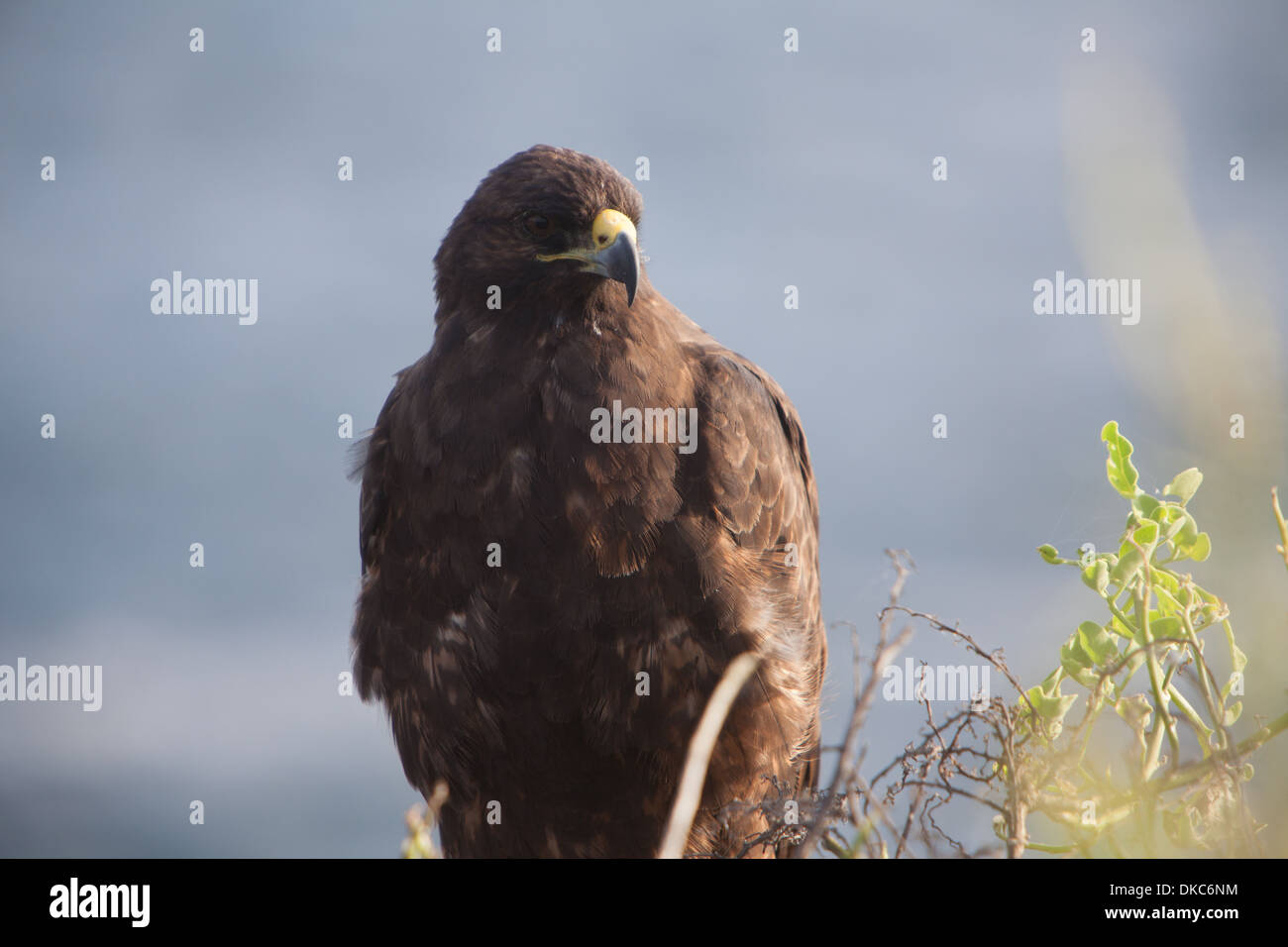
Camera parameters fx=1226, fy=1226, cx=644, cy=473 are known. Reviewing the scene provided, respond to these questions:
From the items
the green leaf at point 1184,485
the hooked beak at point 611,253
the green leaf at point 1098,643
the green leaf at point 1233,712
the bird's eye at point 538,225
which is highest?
the bird's eye at point 538,225

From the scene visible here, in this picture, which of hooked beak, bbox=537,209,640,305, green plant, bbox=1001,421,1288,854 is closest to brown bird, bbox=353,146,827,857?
hooked beak, bbox=537,209,640,305

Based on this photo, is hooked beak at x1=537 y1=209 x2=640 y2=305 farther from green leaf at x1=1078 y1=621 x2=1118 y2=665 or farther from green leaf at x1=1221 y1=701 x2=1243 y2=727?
green leaf at x1=1221 y1=701 x2=1243 y2=727

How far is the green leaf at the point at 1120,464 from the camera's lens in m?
2.55

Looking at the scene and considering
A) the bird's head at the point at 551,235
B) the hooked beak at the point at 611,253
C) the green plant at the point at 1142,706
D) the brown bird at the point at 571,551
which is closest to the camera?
the green plant at the point at 1142,706

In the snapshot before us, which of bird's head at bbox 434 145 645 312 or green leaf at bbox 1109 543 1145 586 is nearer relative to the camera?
green leaf at bbox 1109 543 1145 586

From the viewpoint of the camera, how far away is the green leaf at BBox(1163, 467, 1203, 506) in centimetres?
251

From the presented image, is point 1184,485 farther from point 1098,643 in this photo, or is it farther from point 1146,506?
point 1098,643

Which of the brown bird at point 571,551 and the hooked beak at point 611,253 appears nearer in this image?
the brown bird at point 571,551

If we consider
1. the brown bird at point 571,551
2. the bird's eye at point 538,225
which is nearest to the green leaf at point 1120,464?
the brown bird at point 571,551

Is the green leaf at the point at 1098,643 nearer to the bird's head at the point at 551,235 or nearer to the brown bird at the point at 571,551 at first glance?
the brown bird at the point at 571,551

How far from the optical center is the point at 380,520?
4.69 m

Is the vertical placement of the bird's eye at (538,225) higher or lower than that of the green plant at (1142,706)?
higher

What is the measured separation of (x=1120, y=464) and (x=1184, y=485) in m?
0.13
